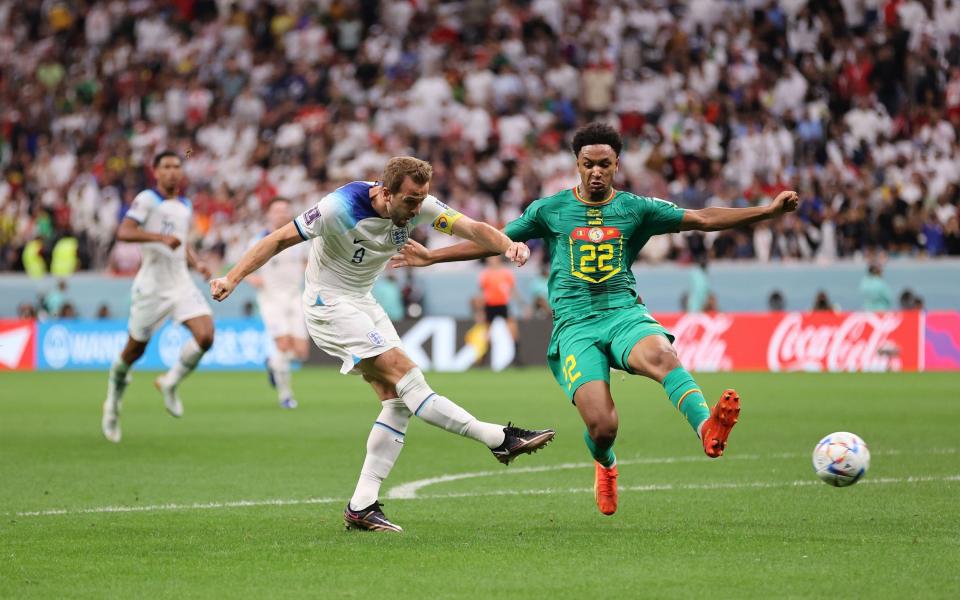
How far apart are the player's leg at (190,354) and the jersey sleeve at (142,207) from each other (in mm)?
1196

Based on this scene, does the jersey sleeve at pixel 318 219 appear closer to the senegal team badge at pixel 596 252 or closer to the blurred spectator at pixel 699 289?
the senegal team badge at pixel 596 252

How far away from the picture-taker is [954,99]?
2773 cm

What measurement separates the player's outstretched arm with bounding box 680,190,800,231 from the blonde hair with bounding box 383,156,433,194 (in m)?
1.63

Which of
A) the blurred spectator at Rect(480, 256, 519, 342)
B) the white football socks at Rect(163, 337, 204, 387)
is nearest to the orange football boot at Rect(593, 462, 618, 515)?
the white football socks at Rect(163, 337, 204, 387)

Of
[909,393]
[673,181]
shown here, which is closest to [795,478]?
[909,393]

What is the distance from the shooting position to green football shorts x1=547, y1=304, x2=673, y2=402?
27.9ft

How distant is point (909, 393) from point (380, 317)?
13.1 meters

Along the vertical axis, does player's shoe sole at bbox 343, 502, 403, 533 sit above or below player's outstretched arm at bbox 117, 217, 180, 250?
below

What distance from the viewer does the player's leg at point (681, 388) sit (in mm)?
7504

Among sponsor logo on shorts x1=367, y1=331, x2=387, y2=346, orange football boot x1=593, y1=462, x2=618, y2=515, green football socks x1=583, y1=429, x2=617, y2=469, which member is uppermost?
sponsor logo on shorts x1=367, y1=331, x2=387, y2=346

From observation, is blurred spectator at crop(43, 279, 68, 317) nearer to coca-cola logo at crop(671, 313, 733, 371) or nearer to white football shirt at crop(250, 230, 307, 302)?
white football shirt at crop(250, 230, 307, 302)

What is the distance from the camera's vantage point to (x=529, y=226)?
902cm

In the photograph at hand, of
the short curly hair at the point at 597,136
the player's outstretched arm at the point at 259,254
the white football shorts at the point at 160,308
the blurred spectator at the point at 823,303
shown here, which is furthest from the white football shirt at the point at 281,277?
the player's outstretched arm at the point at 259,254

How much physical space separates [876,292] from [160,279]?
14922 millimetres
